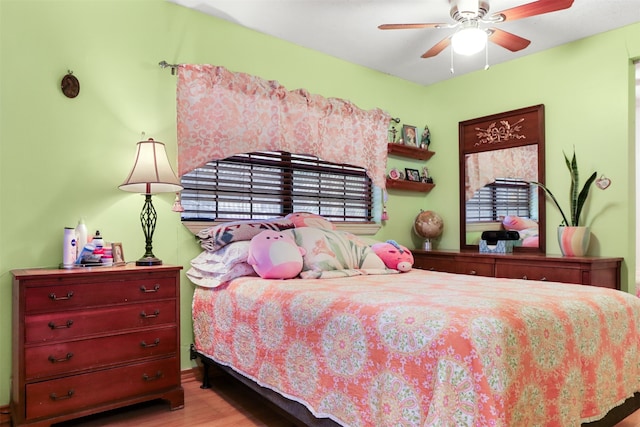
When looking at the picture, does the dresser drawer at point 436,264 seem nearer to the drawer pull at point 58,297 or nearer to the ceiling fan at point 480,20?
the ceiling fan at point 480,20

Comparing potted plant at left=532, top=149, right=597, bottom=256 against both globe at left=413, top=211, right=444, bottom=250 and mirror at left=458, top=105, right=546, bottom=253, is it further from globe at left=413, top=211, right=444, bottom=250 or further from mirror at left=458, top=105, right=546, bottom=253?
globe at left=413, top=211, right=444, bottom=250

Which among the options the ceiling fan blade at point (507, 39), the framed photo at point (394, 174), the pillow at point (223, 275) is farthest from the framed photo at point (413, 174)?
the pillow at point (223, 275)

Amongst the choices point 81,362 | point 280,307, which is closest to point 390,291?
point 280,307

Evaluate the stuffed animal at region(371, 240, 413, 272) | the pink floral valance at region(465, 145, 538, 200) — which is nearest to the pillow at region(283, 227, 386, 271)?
the stuffed animal at region(371, 240, 413, 272)

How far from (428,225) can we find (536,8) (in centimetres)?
223

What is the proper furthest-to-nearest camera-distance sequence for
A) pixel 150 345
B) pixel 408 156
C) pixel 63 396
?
pixel 408 156 < pixel 150 345 < pixel 63 396

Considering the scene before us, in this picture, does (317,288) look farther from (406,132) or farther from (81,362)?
(406,132)

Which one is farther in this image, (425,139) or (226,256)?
(425,139)

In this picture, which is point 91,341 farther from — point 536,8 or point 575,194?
point 575,194

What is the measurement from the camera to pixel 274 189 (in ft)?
11.3

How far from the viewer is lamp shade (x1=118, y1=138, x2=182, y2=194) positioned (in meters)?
2.48

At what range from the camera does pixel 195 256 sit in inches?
118

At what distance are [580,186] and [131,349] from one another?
3426 mm

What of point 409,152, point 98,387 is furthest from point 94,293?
point 409,152
